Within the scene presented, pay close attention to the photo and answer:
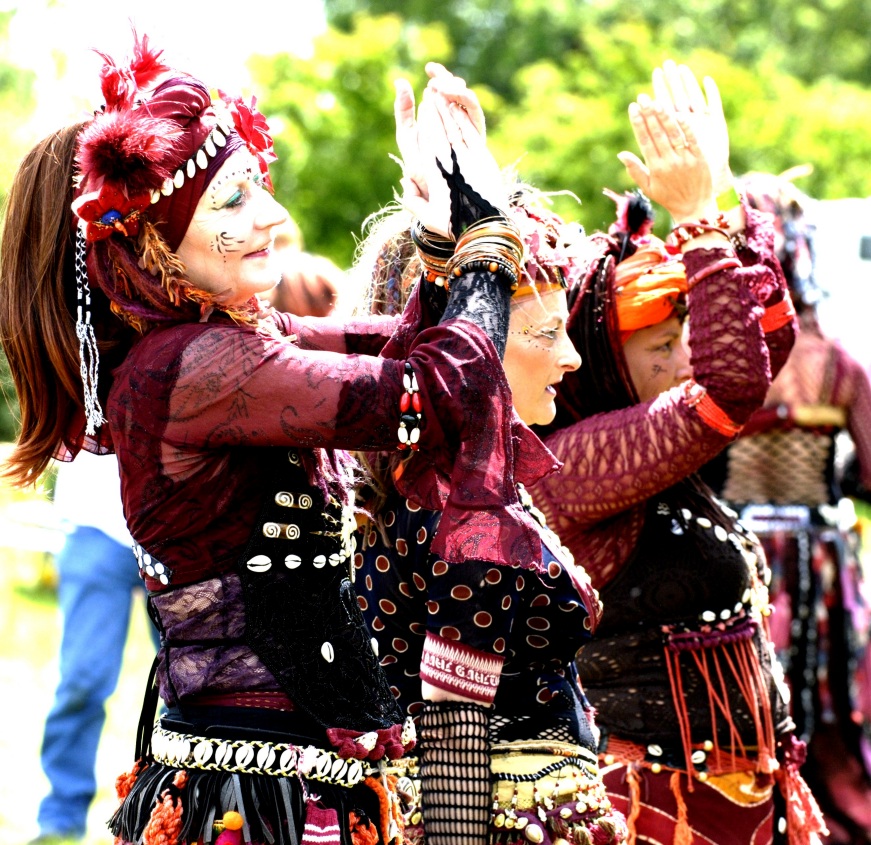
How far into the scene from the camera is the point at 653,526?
333 centimetres

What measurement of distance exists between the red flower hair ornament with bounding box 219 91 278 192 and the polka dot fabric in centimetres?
73

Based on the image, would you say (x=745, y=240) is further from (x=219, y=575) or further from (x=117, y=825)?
(x=117, y=825)

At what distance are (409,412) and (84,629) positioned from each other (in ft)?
12.7

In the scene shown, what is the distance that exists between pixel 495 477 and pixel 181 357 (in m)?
0.52

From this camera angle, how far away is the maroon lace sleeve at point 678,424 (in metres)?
3.06

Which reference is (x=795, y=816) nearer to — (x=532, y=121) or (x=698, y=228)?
(x=698, y=228)

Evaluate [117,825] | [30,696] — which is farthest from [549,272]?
[30,696]

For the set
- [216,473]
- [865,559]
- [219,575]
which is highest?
[216,473]

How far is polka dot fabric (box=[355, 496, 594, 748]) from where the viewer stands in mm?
2598

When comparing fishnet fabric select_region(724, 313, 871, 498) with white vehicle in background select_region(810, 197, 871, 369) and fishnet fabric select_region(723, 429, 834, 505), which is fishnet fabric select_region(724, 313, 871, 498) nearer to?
fishnet fabric select_region(723, 429, 834, 505)

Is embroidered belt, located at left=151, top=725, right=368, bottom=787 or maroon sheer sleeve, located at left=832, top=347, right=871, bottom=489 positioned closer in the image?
embroidered belt, located at left=151, top=725, right=368, bottom=787

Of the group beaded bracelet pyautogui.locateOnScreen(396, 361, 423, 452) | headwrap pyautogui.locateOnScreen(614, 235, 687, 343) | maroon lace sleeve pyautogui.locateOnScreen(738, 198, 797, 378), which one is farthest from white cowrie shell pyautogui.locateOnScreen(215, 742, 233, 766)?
maroon lace sleeve pyautogui.locateOnScreen(738, 198, 797, 378)

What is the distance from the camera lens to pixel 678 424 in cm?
309

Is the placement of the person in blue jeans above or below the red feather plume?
below
